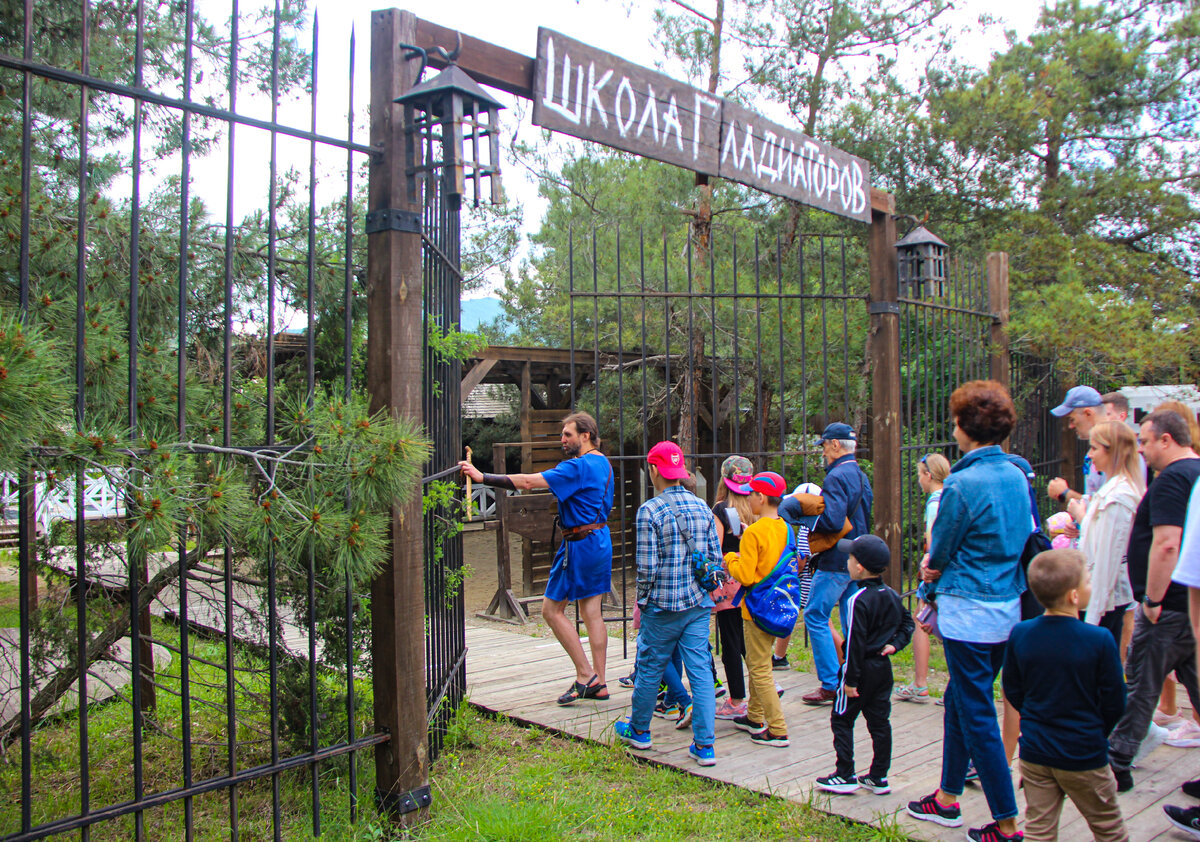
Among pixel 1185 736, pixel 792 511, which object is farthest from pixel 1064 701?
pixel 792 511

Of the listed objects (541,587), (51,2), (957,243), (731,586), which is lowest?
(541,587)

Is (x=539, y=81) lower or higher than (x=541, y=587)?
higher

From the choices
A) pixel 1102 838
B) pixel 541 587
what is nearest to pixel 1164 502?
pixel 1102 838

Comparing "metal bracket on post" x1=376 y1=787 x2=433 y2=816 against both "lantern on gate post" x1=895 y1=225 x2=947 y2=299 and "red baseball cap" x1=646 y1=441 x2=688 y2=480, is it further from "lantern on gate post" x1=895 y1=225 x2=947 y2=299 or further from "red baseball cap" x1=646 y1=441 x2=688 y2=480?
"lantern on gate post" x1=895 y1=225 x2=947 y2=299

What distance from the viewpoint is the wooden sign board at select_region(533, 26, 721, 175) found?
3.52 meters

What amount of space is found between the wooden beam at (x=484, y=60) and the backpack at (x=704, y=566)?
1.95 metres

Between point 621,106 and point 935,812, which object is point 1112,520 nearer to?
point 935,812

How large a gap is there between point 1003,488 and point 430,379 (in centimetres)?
215

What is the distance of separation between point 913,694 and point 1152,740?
1.14 metres

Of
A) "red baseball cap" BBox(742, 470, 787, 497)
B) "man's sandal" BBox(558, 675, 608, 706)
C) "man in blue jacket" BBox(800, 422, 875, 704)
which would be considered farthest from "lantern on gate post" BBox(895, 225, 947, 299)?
"man's sandal" BBox(558, 675, 608, 706)

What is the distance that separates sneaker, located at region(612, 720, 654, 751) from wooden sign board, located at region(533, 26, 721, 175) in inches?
104

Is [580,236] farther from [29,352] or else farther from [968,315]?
[29,352]

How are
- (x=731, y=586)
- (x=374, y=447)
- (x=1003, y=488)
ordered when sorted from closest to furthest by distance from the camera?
(x=374, y=447) < (x=1003, y=488) < (x=731, y=586)

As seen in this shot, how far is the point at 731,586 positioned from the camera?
3.80m
